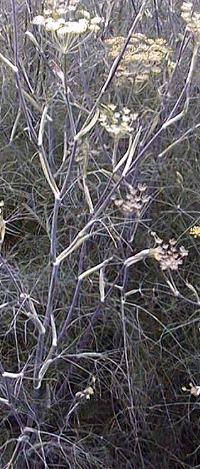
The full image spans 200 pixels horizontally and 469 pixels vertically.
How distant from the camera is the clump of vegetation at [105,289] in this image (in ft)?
5.01

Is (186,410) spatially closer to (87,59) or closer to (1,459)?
(1,459)

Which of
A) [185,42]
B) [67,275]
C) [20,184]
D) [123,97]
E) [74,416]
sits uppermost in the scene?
[185,42]

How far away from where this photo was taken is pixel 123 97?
1.89 meters

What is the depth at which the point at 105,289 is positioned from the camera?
1.65 meters

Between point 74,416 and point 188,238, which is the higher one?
point 188,238

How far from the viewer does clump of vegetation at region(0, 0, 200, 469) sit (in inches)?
60.1

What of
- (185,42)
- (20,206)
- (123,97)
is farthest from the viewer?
(123,97)

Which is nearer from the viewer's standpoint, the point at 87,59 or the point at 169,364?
the point at 169,364

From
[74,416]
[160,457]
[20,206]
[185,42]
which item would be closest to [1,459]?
[74,416]

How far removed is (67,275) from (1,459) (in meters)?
0.40

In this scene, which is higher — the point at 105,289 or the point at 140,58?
the point at 140,58

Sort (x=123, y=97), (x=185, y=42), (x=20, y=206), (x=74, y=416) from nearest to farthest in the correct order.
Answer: (x=185, y=42), (x=74, y=416), (x=20, y=206), (x=123, y=97)

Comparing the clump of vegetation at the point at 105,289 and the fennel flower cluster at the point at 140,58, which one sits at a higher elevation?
the fennel flower cluster at the point at 140,58

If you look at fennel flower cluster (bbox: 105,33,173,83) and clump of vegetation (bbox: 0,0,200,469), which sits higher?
fennel flower cluster (bbox: 105,33,173,83)
